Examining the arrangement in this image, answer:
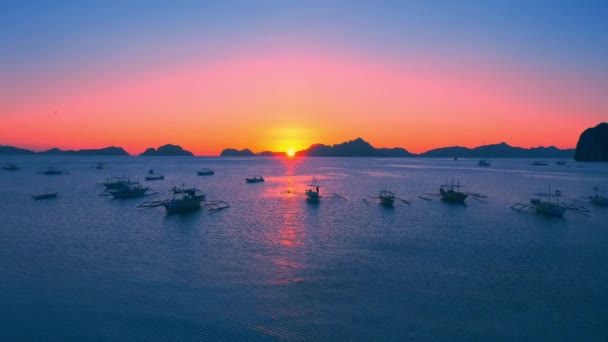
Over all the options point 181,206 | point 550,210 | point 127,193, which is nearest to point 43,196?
point 127,193

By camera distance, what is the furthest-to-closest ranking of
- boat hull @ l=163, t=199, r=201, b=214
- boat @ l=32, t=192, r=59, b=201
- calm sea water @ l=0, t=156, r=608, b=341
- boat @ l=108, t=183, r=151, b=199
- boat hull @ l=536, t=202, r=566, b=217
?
boat @ l=108, t=183, r=151, b=199 → boat @ l=32, t=192, r=59, b=201 → boat hull @ l=163, t=199, r=201, b=214 → boat hull @ l=536, t=202, r=566, b=217 → calm sea water @ l=0, t=156, r=608, b=341

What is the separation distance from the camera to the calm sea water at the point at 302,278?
21.3m

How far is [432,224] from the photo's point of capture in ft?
165

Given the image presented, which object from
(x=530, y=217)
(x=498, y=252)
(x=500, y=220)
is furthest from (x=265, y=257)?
(x=530, y=217)

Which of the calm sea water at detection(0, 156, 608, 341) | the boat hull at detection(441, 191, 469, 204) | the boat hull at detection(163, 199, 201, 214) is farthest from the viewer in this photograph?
the boat hull at detection(441, 191, 469, 204)

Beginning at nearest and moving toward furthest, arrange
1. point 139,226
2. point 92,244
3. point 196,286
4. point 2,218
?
1. point 196,286
2. point 92,244
3. point 139,226
4. point 2,218

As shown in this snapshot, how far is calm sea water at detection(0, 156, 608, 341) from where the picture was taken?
69.8 ft

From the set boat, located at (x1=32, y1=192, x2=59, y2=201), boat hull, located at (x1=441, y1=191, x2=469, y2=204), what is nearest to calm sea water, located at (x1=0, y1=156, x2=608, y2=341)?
boat hull, located at (x1=441, y1=191, x2=469, y2=204)

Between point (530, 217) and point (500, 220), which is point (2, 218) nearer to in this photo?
point (500, 220)

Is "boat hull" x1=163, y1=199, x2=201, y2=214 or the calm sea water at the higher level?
"boat hull" x1=163, y1=199, x2=201, y2=214

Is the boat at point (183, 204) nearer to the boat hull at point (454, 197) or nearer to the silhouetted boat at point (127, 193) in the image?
the silhouetted boat at point (127, 193)

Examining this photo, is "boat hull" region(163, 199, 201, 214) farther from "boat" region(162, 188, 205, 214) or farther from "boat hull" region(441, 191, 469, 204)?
"boat hull" region(441, 191, 469, 204)

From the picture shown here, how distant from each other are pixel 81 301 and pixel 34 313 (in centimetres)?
251

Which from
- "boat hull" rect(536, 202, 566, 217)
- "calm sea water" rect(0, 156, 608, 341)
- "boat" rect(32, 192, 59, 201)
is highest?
"boat" rect(32, 192, 59, 201)
